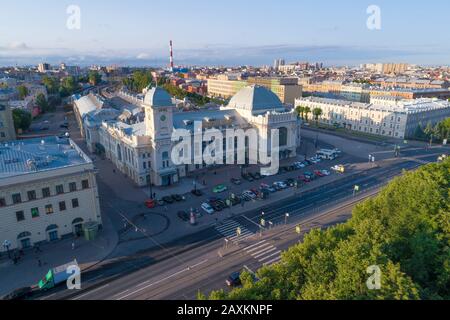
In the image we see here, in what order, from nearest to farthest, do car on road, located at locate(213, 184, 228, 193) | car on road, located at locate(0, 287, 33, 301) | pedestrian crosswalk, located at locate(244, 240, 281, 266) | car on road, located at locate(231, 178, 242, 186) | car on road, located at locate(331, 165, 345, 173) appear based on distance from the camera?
car on road, located at locate(0, 287, 33, 301)
pedestrian crosswalk, located at locate(244, 240, 281, 266)
car on road, located at locate(213, 184, 228, 193)
car on road, located at locate(231, 178, 242, 186)
car on road, located at locate(331, 165, 345, 173)

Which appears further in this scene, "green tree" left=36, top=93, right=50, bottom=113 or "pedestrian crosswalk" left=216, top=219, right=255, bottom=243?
"green tree" left=36, top=93, right=50, bottom=113

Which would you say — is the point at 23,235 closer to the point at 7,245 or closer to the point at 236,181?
the point at 7,245

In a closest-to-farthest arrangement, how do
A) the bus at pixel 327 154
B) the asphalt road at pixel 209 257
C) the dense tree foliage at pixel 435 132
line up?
the asphalt road at pixel 209 257 < the bus at pixel 327 154 < the dense tree foliage at pixel 435 132

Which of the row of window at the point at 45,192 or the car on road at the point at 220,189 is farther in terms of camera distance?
the car on road at the point at 220,189

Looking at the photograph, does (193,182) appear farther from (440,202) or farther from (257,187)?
(440,202)

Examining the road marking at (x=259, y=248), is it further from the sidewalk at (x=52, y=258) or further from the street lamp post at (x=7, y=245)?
the street lamp post at (x=7, y=245)

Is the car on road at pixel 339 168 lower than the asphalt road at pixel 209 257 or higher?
higher

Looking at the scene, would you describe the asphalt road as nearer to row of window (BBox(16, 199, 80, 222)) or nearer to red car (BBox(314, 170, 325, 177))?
red car (BBox(314, 170, 325, 177))

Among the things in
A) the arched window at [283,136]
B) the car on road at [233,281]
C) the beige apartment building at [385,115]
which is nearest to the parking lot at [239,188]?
the arched window at [283,136]

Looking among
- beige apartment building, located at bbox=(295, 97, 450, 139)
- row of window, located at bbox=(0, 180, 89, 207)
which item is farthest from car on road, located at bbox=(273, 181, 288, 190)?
beige apartment building, located at bbox=(295, 97, 450, 139)
